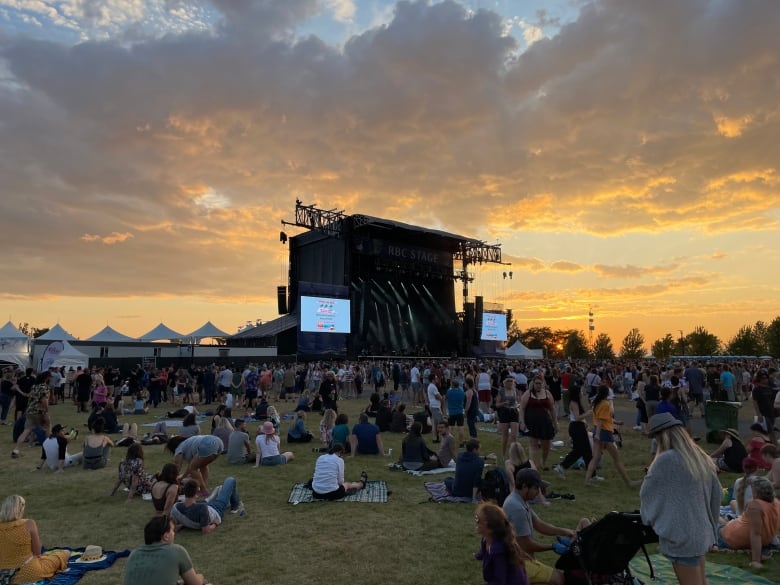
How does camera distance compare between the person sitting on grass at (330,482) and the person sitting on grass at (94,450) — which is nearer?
the person sitting on grass at (330,482)

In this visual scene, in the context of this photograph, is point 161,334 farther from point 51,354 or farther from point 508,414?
point 508,414

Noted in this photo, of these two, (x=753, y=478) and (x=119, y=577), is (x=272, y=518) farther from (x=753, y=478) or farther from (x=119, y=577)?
(x=753, y=478)

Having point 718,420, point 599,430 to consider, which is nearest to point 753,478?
point 599,430

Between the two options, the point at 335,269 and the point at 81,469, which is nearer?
the point at 81,469

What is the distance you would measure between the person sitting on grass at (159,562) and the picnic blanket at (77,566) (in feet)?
5.46

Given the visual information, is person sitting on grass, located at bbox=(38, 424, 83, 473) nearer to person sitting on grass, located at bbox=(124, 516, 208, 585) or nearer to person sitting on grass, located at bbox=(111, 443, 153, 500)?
person sitting on grass, located at bbox=(111, 443, 153, 500)

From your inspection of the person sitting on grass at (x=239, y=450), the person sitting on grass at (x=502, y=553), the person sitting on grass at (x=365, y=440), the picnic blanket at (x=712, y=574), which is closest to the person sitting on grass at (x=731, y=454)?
the picnic blanket at (x=712, y=574)

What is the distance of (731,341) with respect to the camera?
338 feet

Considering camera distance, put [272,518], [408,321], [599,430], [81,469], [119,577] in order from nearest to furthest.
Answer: [119,577] → [272,518] → [599,430] → [81,469] → [408,321]

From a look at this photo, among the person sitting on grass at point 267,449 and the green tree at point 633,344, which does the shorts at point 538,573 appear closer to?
the person sitting on grass at point 267,449

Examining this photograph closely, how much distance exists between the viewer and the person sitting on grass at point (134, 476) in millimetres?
7648

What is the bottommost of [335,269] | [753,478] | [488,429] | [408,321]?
[488,429]

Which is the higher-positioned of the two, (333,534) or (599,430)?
(599,430)

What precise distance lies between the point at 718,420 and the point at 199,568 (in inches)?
457
